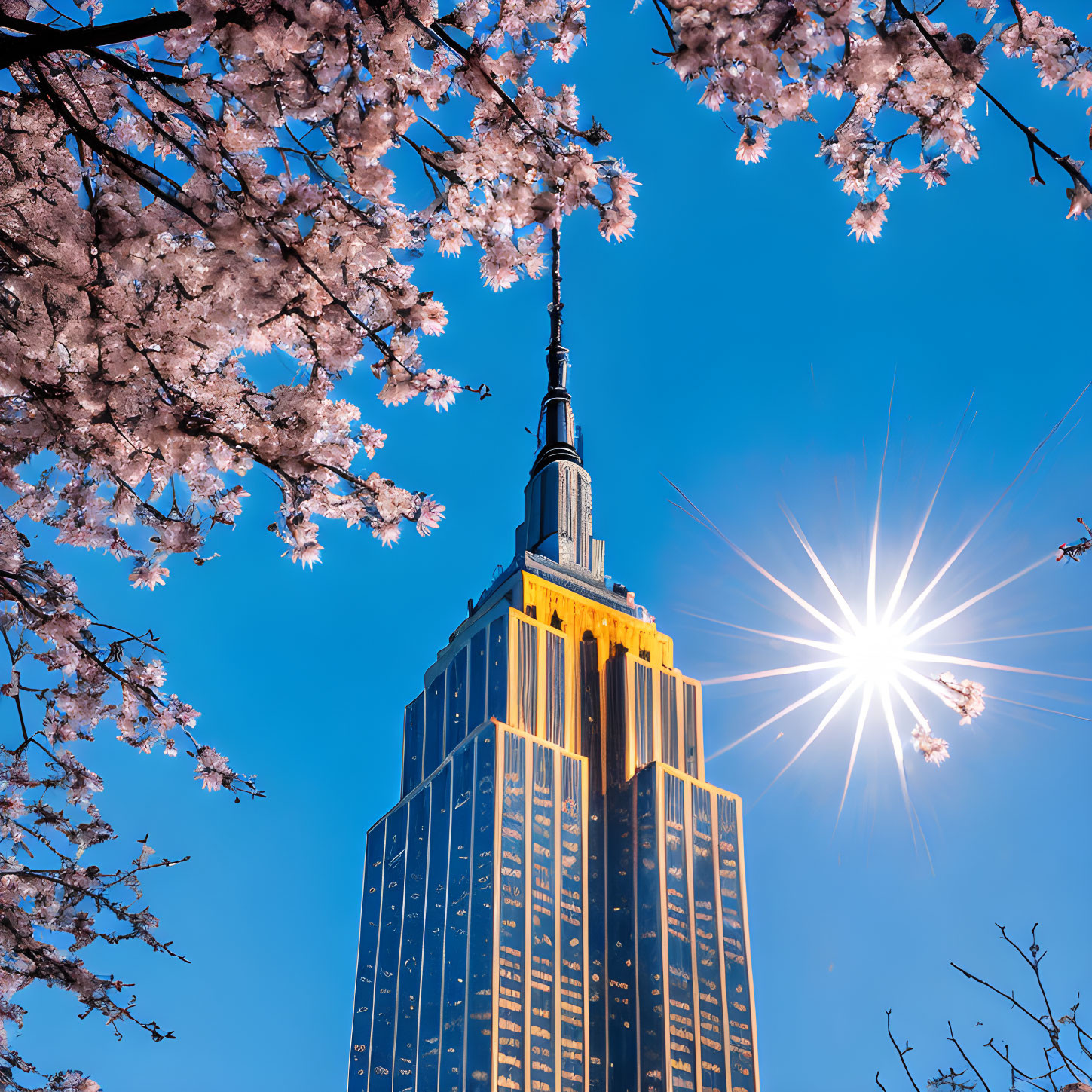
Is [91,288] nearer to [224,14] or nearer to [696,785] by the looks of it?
[224,14]

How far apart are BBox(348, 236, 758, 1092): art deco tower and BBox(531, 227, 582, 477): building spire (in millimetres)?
10045

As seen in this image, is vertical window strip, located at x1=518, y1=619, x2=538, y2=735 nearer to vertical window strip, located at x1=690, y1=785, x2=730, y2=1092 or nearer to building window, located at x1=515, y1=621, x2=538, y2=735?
building window, located at x1=515, y1=621, x2=538, y2=735

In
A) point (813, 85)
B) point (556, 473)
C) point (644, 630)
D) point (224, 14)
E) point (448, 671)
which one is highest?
point (556, 473)

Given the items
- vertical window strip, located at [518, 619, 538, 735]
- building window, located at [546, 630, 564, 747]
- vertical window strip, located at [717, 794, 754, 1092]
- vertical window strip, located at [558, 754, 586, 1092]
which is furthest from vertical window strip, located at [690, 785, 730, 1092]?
vertical window strip, located at [518, 619, 538, 735]

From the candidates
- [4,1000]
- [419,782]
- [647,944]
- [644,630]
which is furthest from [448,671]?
[4,1000]

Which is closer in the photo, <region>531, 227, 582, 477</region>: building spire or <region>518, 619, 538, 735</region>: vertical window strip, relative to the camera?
<region>518, 619, 538, 735</region>: vertical window strip

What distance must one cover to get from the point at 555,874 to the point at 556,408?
5041 centimetres

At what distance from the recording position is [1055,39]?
6012 millimetres

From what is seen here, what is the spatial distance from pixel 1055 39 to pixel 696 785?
87.3 metres

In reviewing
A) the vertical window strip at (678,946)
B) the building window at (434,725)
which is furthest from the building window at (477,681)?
the vertical window strip at (678,946)

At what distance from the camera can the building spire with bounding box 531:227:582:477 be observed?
106750mm

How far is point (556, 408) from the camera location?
4353 inches

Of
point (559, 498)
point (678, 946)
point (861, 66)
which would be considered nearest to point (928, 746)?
point (861, 66)

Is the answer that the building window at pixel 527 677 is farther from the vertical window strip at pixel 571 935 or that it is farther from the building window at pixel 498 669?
the vertical window strip at pixel 571 935
